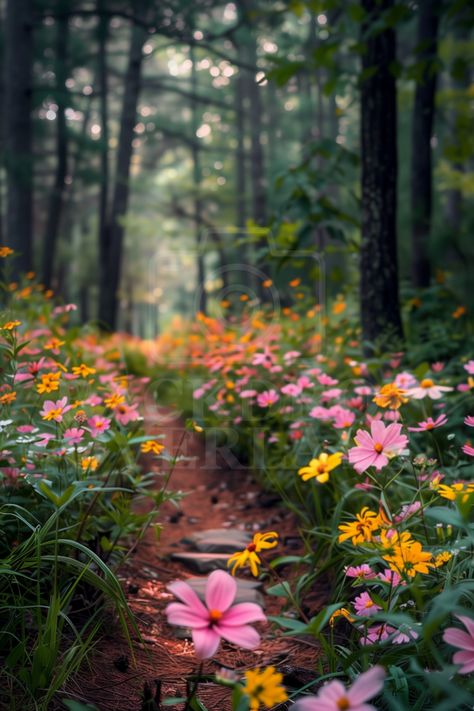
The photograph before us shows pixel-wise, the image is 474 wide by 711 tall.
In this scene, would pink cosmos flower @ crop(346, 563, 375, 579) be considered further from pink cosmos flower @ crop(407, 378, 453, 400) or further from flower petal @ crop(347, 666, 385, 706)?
flower petal @ crop(347, 666, 385, 706)

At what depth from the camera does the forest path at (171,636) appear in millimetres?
1361

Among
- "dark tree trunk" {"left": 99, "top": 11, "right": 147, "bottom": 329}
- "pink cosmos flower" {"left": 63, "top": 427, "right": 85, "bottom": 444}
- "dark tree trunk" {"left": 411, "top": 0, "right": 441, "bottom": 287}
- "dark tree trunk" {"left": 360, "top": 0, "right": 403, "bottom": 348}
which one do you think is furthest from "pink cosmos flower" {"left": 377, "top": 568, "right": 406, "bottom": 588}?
"dark tree trunk" {"left": 99, "top": 11, "right": 147, "bottom": 329}

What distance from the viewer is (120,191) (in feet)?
29.5

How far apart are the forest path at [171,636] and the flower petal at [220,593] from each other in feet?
1.14

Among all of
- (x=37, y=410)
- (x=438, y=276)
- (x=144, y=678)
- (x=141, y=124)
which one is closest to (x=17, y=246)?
(x=438, y=276)

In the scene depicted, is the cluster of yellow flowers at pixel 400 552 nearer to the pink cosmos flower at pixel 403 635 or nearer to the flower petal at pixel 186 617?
the pink cosmos flower at pixel 403 635

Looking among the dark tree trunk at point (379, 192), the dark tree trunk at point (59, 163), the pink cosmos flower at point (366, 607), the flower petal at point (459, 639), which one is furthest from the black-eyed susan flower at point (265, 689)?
the dark tree trunk at point (59, 163)

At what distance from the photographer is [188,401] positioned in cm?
482

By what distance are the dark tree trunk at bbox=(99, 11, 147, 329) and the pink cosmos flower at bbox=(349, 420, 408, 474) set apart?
7.80 m

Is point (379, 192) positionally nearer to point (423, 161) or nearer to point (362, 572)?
point (423, 161)

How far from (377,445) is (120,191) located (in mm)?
8404

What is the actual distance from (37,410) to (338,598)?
1113 millimetres

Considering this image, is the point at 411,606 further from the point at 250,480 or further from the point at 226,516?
the point at 250,480

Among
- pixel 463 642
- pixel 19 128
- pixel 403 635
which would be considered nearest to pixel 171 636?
pixel 403 635
